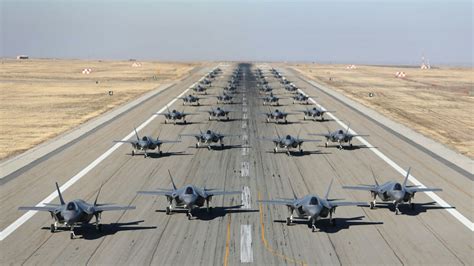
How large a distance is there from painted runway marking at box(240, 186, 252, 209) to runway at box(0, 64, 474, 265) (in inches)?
5.7

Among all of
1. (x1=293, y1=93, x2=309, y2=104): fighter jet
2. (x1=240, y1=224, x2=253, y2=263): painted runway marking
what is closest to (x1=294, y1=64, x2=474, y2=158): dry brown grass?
(x1=293, y1=93, x2=309, y2=104): fighter jet

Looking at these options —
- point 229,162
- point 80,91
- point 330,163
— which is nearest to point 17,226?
point 229,162

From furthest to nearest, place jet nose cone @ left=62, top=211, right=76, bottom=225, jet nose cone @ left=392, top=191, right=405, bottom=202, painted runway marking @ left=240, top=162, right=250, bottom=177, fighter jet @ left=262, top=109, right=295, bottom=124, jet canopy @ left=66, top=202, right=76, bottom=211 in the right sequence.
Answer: fighter jet @ left=262, top=109, right=295, bottom=124
painted runway marking @ left=240, top=162, right=250, bottom=177
jet nose cone @ left=392, top=191, right=405, bottom=202
jet canopy @ left=66, top=202, right=76, bottom=211
jet nose cone @ left=62, top=211, right=76, bottom=225

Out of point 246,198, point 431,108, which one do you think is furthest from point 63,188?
point 431,108

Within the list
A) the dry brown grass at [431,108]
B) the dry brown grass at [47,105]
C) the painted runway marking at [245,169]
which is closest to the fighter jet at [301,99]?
the dry brown grass at [431,108]

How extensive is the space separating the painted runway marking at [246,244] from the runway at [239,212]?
0.06 meters

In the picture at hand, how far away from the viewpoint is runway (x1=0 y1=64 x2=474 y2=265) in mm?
25906

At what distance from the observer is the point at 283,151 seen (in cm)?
5100

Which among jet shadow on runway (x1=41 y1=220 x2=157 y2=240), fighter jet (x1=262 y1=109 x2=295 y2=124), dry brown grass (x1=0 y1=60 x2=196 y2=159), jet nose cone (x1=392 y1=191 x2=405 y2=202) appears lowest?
dry brown grass (x1=0 y1=60 x2=196 y2=159)

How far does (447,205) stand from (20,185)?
106ft

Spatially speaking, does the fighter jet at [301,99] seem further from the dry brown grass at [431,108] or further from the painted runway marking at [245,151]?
the painted runway marking at [245,151]

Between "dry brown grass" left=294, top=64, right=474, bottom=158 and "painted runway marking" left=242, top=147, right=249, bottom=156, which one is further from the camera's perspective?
"dry brown grass" left=294, top=64, right=474, bottom=158

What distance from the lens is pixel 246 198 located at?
3519 centimetres

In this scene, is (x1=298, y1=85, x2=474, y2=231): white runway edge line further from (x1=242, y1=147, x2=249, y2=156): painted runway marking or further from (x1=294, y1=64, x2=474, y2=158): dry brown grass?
(x1=242, y1=147, x2=249, y2=156): painted runway marking
